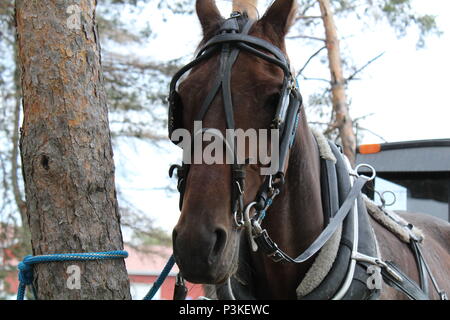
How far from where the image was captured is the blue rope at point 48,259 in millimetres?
2395

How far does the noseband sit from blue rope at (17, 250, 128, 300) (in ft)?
1.45

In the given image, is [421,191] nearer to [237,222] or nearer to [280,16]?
[280,16]

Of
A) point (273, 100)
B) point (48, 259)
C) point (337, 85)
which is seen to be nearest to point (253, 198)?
point (273, 100)

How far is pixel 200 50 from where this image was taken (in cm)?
257

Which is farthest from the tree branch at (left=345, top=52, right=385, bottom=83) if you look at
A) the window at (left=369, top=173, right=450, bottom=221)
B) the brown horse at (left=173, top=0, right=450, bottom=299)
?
the brown horse at (left=173, top=0, right=450, bottom=299)

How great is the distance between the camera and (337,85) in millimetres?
11125

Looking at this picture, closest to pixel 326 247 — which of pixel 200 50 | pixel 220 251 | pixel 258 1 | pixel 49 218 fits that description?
pixel 220 251

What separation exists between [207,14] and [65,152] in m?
0.99

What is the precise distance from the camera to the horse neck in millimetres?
2727

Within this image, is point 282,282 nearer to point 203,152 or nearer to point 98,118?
point 203,152

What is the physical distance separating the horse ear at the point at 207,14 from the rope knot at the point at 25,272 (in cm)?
137

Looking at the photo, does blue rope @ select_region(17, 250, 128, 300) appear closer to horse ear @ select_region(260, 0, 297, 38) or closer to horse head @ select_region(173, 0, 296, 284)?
horse head @ select_region(173, 0, 296, 284)

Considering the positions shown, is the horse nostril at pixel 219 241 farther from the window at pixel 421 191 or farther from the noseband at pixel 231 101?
→ the window at pixel 421 191

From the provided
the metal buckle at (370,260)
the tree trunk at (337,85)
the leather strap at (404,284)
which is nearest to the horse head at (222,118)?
the metal buckle at (370,260)
